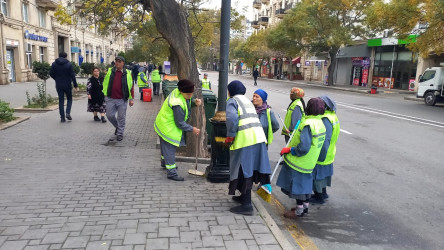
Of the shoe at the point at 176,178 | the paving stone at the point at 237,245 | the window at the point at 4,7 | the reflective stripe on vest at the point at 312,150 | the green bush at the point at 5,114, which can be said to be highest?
the window at the point at 4,7

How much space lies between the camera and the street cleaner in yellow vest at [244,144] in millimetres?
4082

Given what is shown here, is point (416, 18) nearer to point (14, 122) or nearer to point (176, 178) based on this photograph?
point (176, 178)

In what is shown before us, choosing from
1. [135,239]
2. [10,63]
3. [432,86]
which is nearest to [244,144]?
[135,239]

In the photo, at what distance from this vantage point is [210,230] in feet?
12.2

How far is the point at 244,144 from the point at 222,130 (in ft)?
3.59

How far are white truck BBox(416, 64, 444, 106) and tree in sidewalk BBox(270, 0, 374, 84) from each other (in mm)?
11125

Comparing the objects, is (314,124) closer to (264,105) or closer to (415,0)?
(264,105)

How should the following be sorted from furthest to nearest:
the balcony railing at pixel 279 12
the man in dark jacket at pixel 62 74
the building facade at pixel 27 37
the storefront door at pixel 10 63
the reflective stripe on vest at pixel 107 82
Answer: the balcony railing at pixel 279 12 → the storefront door at pixel 10 63 → the building facade at pixel 27 37 → the man in dark jacket at pixel 62 74 → the reflective stripe on vest at pixel 107 82

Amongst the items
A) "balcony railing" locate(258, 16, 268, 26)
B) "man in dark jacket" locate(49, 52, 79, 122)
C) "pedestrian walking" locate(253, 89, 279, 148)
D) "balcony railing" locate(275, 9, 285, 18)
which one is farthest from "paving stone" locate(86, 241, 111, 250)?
"balcony railing" locate(258, 16, 268, 26)

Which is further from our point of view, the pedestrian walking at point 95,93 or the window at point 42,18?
the window at point 42,18

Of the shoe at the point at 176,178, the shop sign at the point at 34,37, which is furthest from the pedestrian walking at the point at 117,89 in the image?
the shop sign at the point at 34,37

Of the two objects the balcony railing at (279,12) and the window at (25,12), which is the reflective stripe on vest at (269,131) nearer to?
the window at (25,12)

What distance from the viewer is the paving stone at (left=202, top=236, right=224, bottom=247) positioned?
3.40 meters

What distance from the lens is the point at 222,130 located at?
16.8ft
